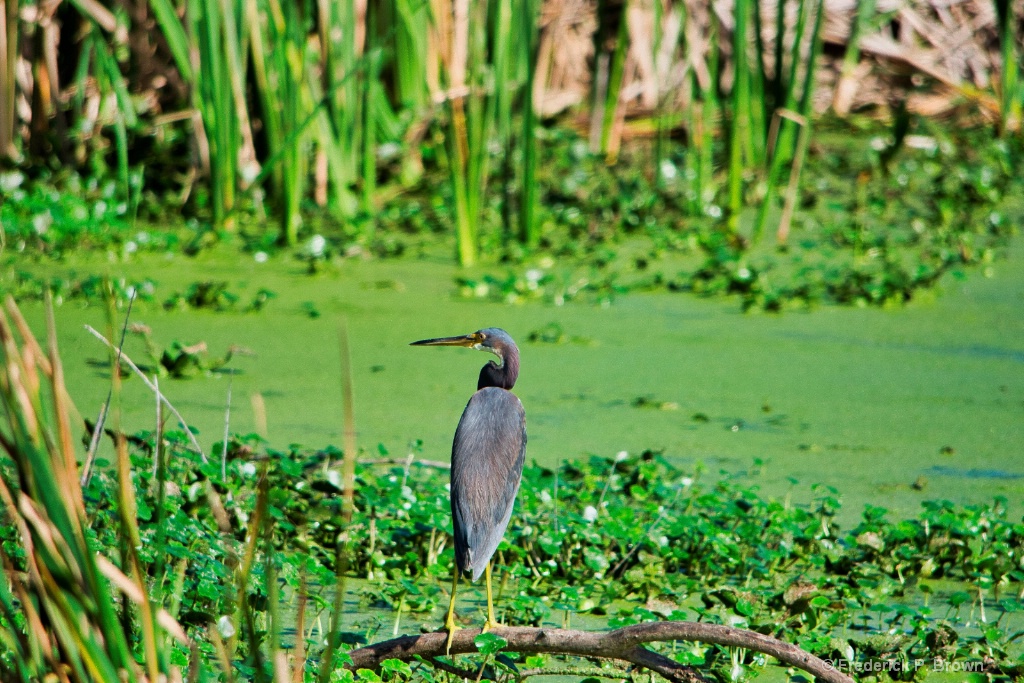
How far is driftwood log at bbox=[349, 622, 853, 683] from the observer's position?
170 centimetres

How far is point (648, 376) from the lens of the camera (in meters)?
3.90

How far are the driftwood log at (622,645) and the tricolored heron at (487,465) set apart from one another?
0.18 feet

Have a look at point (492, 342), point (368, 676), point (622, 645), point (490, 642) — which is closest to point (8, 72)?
point (492, 342)

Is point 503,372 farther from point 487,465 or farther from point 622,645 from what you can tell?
point 622,645

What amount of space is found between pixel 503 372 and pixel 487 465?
0.27 meters

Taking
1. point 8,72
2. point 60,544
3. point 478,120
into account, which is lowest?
point 60,544

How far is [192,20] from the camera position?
15.8 feet

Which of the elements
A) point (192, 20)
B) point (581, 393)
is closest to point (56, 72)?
point (192, 20)

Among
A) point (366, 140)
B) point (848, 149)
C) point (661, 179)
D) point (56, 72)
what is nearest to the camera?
point (366, 140)

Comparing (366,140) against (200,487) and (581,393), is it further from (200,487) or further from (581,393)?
(200,487)

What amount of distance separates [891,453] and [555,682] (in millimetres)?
1612

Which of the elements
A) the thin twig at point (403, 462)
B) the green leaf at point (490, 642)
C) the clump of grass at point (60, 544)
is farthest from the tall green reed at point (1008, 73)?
the clump of grass at point (60, 544)

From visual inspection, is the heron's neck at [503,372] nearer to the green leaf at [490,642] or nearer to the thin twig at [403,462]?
the thin twig at [403,462]

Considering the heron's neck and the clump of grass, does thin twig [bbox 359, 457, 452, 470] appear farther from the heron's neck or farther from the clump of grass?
the clump of grass
